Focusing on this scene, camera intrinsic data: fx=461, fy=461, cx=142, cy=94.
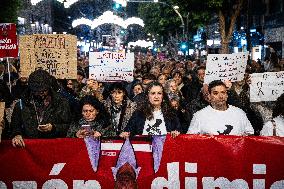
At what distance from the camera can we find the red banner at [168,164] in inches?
204

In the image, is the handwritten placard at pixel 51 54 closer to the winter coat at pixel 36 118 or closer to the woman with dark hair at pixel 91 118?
the woman with dark hair at pixel 91 118

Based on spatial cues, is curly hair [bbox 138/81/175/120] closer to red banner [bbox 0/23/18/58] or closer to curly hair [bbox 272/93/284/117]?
curly hair [bbox 272/93/284/117]

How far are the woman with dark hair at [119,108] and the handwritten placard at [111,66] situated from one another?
3.88 feet

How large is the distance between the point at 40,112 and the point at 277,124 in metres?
2.83

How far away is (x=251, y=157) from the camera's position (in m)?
5.22

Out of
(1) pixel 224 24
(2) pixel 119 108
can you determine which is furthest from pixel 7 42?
(1) pixel 224 24

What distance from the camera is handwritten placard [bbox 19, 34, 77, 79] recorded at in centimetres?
765

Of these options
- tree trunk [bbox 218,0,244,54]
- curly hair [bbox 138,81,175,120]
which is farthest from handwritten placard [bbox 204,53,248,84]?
tree trunk [bbox 218,0,244,54]

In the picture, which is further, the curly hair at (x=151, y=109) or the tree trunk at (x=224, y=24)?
the tree trunk at (x=224, y=24)

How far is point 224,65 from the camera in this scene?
7.24 meters

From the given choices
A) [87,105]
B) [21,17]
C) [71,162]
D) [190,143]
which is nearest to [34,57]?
[87,105]

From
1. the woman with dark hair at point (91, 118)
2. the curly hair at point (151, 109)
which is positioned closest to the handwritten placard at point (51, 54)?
the woman with dark hair at point (91, 118)

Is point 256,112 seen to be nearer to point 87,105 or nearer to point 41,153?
point 87,105

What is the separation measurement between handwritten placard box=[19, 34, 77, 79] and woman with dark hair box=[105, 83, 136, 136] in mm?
1000
